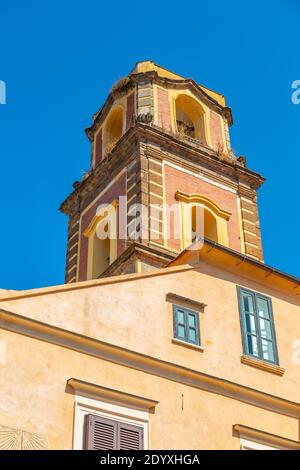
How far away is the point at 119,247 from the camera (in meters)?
30.5

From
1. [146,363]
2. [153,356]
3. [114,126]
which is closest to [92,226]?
[114,126]

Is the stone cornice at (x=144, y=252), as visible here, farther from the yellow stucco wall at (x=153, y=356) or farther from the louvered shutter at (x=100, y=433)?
the louvered shutter at (x=100, y=433)

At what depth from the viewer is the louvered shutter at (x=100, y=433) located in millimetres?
14062

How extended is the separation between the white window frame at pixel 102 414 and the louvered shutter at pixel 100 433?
0.10 meters

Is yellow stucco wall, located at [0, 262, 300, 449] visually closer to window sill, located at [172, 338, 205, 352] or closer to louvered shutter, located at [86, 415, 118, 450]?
window sill, located at [172, 338, 205, 352]

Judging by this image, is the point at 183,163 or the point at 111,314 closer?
the point at 111,314

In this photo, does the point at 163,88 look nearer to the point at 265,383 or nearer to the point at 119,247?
the point at 119,247

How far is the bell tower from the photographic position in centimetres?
3012

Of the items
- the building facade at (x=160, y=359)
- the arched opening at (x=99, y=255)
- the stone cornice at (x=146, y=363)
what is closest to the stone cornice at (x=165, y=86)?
the arched opening at (x=99, y=255)

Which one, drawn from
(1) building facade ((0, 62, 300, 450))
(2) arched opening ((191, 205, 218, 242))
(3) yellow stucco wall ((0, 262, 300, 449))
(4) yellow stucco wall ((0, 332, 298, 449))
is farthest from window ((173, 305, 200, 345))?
(2) arched opening ((191, 205, 218, 242))

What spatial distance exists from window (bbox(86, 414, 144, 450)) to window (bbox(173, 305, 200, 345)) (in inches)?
101

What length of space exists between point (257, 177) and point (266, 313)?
1741 cm
